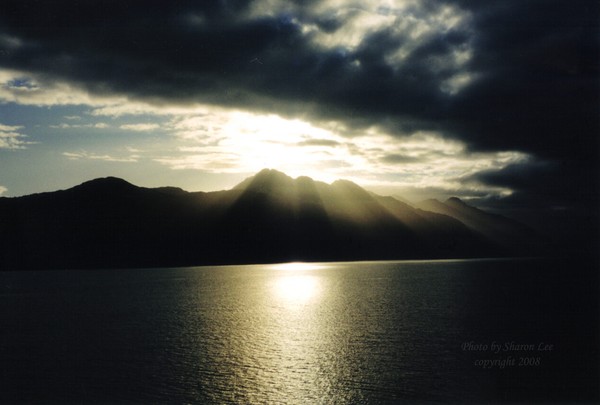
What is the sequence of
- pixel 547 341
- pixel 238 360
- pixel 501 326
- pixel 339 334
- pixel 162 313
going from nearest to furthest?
pixel 238 360 → pixel 547 341 → pixel 339 334 → pixel 501 326 → pixel 162 313

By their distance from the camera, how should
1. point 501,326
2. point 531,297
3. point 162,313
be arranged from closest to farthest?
point 501,326 < point 162,313 < point 531,297

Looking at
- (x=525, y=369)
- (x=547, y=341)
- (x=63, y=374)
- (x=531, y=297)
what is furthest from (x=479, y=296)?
(x=63, y=374)

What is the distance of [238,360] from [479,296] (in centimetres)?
9674

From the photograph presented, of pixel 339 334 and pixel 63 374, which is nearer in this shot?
pixel 63 374

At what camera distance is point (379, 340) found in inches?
2621

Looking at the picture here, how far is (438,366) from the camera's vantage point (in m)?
51.6

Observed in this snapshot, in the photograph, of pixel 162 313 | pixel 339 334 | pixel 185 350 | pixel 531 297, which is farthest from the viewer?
pixel 531 297

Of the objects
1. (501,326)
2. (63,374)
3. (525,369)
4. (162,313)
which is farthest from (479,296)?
(63,374)

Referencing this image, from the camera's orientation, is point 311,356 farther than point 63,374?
Yes

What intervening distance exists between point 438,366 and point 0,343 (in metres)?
67.2

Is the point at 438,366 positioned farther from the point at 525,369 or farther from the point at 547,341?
the point at 547,341

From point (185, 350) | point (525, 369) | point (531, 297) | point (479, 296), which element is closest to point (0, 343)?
point (185, 350)

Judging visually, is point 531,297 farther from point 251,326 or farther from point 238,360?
point 238,360

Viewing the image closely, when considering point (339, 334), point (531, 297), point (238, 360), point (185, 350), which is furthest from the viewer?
point (531, 297)
